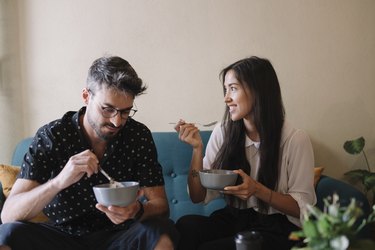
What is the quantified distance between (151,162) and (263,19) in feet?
4.02

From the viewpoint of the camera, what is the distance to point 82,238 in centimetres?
140

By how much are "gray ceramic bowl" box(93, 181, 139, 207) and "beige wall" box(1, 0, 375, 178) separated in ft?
3.84

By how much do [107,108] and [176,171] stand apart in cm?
75

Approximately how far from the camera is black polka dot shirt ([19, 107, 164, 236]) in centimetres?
141

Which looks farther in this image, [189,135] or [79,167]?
[189,135]

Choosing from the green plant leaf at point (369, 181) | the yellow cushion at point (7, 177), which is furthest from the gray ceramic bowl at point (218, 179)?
the green plant leaf at point (369, 181)

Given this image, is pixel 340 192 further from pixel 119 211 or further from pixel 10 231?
pixel 10 231

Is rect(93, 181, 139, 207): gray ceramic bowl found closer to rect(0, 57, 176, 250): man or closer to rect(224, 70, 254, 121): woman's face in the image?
rect(0, 57, 176, 250): man

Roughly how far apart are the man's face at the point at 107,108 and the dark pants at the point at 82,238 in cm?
35

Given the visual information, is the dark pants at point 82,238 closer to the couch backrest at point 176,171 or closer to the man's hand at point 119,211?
the man's hand at point 119,211

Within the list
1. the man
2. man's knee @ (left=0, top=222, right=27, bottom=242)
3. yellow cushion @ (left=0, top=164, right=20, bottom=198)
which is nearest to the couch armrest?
the man

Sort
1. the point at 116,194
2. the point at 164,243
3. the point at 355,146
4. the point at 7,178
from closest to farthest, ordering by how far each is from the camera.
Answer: the point at 116,194 < the point at 164,243 < the point at 7,178 < the point at 355,146

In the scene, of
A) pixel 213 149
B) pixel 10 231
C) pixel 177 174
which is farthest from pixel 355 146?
pixel 10 231

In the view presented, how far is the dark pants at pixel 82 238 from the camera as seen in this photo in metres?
1.21
